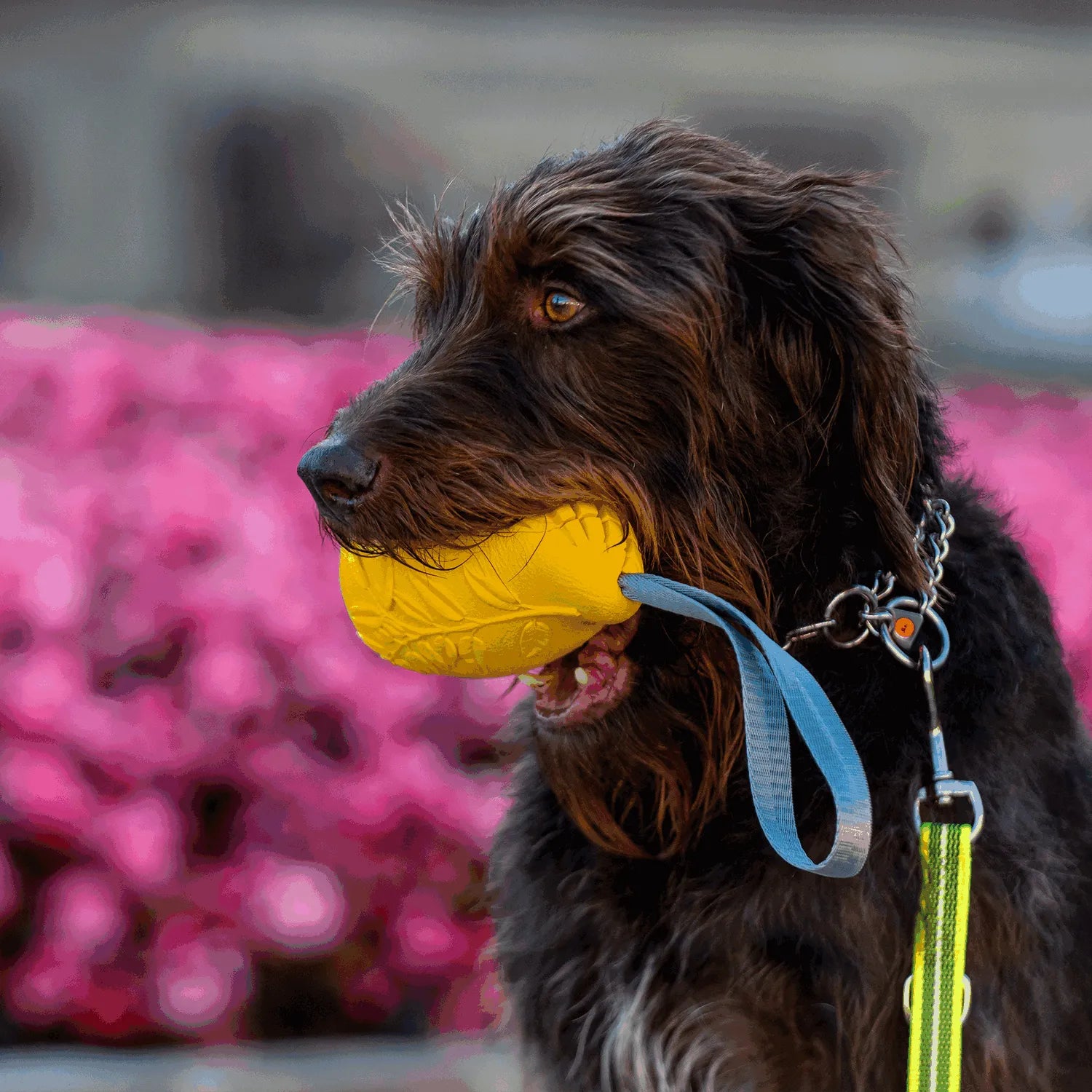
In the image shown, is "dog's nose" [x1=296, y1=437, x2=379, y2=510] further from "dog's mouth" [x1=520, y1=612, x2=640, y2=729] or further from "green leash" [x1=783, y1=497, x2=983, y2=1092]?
"green leash" [x1=783, y1=497, x2=983, y2=1092]

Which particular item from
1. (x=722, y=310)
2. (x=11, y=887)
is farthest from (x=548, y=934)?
(x=11, y=887)

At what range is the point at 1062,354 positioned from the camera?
359 inches

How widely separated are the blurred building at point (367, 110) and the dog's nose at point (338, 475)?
19.4ft

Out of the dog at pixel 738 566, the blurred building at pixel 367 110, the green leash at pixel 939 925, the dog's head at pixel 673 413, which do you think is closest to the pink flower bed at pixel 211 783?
the dog at pixel 738 566

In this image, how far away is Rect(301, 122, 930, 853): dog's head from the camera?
6.49 ft

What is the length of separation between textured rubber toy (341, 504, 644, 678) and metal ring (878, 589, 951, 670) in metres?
0.39

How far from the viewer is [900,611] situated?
197cm

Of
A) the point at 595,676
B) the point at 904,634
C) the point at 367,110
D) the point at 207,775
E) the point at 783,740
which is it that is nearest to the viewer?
the point at 783,740

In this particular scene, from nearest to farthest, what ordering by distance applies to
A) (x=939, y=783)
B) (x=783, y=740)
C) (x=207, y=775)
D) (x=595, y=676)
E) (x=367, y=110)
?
(x=783, y=740)
(x=939, y=783)
(x=595, y=676)
(x=207, y=775)
(x=367, y=110)

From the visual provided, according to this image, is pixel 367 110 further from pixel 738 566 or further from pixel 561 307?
pixel 738 566

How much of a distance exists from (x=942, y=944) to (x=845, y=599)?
21.3 inches

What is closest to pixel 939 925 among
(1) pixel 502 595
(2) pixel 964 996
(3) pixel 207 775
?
(2) pixel 964 996

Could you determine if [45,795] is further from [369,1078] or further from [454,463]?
[454,463]

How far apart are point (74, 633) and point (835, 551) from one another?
2.03 meters
